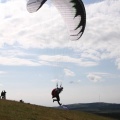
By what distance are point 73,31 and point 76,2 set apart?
2.16 m

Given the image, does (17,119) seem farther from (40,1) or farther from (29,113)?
(40,1)

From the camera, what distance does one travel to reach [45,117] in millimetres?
32594

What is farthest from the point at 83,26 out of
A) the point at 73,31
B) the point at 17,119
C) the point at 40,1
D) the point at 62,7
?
the point at 17,119

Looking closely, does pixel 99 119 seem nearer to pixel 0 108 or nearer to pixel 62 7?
pixel 0 108

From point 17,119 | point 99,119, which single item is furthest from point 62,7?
point 99,119

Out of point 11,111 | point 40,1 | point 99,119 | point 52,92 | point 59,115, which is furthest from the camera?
point 99,119

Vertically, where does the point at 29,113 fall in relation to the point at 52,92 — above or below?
below

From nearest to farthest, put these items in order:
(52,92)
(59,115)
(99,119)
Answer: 1. (52,92)
2. (59,115)
3. (99,119)

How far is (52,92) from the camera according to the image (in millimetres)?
27484

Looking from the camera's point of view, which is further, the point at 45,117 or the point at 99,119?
the point at 99,119

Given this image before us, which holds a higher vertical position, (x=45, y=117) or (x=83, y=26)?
(x=83, y=26)


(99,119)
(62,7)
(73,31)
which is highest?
(62,7)

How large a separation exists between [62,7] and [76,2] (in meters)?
1.13

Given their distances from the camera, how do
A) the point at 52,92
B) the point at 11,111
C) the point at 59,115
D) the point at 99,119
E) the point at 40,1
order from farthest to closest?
the point at 99,119 < the point at 59,115 < the point at 11,111 < the point at 52,92 < the point at 40,1
